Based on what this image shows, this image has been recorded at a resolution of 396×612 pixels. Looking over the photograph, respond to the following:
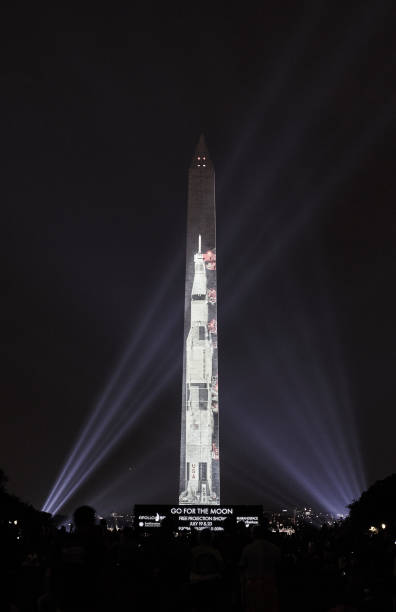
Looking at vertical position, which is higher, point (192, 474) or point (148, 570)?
point (192, 474)

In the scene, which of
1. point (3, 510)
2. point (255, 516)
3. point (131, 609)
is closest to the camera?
point (131, 609)

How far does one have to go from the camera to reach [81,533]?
624cm

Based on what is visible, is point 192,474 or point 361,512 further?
point 361,512

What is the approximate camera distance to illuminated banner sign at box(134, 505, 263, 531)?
33281 millimetres

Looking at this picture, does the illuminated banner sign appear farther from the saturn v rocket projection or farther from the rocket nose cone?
the rocket nose cone

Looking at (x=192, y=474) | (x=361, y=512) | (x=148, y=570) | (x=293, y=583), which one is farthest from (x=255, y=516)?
(x=361, y=512)

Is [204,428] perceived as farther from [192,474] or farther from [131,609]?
[131,609]

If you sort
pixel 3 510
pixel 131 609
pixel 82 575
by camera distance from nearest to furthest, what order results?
1. pixel 82 575
2. pixel 131 609
3. pixel 3 510

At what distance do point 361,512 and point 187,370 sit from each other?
112ft

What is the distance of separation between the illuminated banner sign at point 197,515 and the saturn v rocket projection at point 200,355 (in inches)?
494

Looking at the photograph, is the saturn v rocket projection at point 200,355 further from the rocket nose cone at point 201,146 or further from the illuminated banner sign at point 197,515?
the illuminated banner sign at point 197,515

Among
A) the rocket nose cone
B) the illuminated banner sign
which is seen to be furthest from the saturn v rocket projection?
the illuminated banner sign

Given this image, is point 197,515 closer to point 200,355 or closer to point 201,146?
point 200,355

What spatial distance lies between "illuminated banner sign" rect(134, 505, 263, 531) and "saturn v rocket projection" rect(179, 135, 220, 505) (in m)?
12.5
